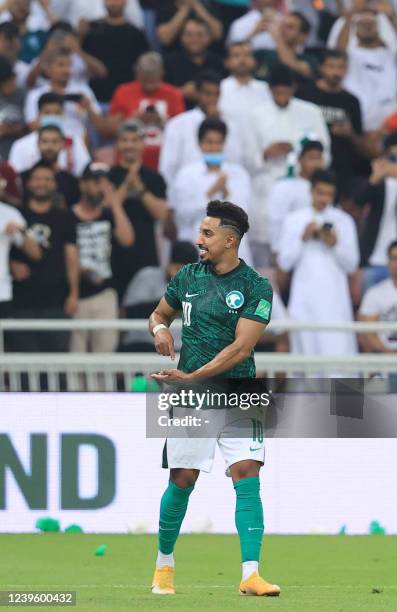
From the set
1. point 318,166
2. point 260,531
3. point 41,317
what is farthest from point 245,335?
point 318,166

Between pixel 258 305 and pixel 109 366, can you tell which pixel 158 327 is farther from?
pixel 109 366

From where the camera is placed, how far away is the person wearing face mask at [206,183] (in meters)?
14.8

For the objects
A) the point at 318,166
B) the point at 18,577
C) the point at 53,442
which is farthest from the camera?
the point at 318,166

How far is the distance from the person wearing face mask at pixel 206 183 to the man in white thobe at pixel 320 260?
543 mm

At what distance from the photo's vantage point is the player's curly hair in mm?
8039

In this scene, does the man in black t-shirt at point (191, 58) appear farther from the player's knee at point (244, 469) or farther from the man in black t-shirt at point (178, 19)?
the player's knee at point (244, 469)

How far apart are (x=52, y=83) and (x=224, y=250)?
810 cm

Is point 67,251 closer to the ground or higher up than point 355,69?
closer to the ground

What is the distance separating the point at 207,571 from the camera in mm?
10023

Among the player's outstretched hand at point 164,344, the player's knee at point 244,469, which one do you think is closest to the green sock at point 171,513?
the player's knee at point 244,469

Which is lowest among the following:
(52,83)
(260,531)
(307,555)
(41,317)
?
(307,555)

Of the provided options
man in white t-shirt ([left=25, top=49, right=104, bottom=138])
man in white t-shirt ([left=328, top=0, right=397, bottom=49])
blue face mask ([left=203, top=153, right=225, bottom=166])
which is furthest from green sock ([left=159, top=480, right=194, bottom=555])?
man in white t-shirt ([left=328, top=0, right=397, bottom=49])

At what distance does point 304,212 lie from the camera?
48.3ft

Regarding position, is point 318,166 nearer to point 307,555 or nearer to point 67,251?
point 67,251
